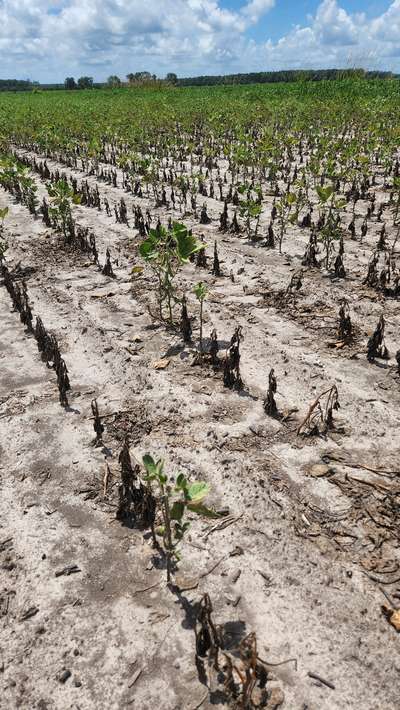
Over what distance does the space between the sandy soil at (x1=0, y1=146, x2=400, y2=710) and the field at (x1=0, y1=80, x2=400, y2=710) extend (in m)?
0.01

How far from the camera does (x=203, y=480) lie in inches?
122

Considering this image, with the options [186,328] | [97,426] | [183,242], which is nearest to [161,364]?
[186,328]

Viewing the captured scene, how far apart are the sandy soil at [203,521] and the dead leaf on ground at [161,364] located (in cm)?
5

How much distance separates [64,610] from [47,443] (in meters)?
1.34

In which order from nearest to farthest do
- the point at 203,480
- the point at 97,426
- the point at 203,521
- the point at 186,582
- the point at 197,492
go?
the point at 197,492, the point at 186,582, the point at 203,521, the point at 203,480, the point at 97,426

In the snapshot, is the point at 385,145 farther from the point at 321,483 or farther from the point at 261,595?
the point at 261,595

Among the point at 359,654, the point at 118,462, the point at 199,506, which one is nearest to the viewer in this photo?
the point at 359,654

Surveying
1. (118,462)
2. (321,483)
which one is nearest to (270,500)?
(321,483)

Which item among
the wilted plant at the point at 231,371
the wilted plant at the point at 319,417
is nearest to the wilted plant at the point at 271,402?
the wilted plant at the point at 319,417

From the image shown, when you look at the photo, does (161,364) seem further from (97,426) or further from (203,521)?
(203,521)

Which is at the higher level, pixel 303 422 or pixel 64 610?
pixel 303 422

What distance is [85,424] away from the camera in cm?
368

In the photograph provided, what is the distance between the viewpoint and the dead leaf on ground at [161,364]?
4301 millimetres

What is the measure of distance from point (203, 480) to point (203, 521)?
1.01ft
